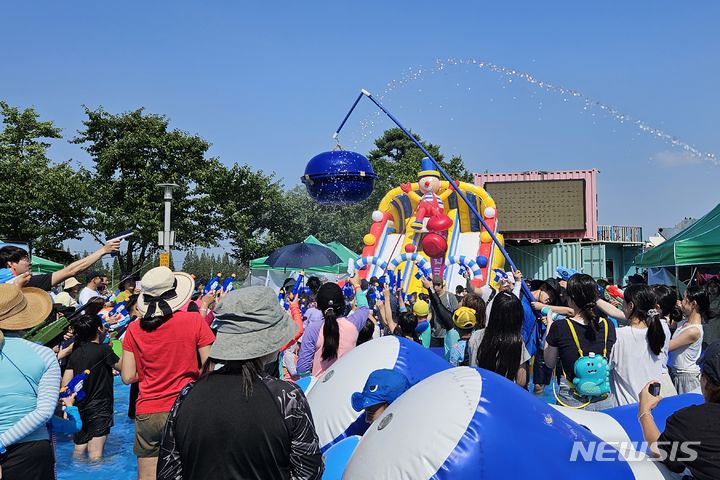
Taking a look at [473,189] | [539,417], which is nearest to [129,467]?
[539,417]

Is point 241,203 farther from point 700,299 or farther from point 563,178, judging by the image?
point 700,299

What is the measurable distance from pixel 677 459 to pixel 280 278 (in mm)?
17741

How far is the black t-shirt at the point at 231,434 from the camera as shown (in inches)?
79.2

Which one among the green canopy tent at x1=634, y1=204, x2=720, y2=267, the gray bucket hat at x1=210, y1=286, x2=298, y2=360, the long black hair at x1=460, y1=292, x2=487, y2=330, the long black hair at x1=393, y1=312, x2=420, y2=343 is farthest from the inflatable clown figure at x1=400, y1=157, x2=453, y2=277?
the gray bucket hat at x1=210, y1=286, x2=298, y2=360

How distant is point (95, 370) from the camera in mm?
5516

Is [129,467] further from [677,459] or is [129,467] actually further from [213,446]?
[677,459]

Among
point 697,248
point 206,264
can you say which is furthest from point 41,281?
point 206,264

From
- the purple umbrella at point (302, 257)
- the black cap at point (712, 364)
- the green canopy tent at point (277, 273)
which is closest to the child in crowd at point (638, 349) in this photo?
the black cap at point (712, 364)

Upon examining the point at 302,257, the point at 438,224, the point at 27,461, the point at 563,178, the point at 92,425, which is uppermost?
the point at 563,178

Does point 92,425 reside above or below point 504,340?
below

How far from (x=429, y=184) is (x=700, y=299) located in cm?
1309

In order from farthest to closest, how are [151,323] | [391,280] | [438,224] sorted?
[438,224] < [391,280] < [151,323]

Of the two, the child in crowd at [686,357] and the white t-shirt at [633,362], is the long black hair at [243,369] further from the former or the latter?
the child in crowd at [686,357]

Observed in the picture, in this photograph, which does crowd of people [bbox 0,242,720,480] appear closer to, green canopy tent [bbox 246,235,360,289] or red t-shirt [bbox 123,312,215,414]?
red t-shirt [bbox 123,312,215,414]
